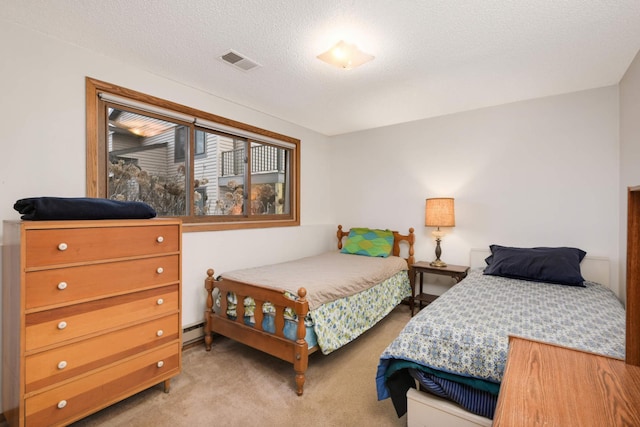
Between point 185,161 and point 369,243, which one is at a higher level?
point 185,161

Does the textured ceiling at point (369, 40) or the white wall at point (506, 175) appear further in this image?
the white wall at point (506, 175)

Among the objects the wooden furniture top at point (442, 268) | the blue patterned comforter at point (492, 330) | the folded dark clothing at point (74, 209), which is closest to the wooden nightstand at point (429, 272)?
the wooden furniture top at point (442, 268)

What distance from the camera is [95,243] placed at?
1638 millimetres

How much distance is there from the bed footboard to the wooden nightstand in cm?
178

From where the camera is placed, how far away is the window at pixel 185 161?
2215mm

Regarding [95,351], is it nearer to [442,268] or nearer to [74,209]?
[74,209]

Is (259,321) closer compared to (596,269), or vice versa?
(259,321)

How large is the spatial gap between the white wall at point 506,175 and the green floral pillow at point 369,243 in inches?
8.3

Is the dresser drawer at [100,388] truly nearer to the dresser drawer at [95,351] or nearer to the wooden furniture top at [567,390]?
the dresser drawer at [95,351]

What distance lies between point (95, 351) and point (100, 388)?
0.71 feet

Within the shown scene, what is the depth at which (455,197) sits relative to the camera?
346 cm

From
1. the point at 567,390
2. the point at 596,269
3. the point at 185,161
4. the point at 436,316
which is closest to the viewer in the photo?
the point at 567,390

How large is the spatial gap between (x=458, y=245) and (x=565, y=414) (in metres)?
2.93

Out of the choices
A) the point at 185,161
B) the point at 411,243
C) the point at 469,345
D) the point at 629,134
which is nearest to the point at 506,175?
the point at 629,134
